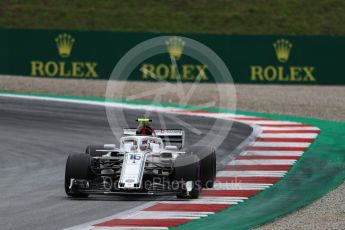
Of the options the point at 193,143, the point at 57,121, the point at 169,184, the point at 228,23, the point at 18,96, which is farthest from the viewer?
the point at 228,23

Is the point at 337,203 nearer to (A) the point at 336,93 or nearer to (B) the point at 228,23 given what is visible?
(A) the point at 336,93

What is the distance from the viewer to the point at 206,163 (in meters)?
15.6

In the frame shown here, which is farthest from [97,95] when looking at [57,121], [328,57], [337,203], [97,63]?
[337,203]

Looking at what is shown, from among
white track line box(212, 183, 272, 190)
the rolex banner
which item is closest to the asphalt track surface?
white track line box(212, 183, 272, 190)

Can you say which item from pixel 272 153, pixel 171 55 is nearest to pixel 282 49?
pixel 171 55

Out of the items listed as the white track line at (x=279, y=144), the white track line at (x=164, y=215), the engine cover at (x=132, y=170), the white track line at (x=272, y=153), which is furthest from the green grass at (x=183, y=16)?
the white track line at (x=164, y=215)

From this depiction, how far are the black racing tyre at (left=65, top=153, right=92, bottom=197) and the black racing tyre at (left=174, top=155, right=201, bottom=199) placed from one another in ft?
4.16

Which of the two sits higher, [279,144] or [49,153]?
[279,144]

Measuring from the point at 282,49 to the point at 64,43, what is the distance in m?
7.96

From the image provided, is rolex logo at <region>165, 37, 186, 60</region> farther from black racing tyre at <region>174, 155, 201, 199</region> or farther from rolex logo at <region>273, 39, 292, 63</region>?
black racing tyre at <region>174, 155, 201, 199</region>

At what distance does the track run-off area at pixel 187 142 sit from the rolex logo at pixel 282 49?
25.9 feet

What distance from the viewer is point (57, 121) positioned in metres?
26.1

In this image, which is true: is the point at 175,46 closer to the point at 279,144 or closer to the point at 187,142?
the point at 187,142

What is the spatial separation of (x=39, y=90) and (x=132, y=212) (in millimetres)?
21158
